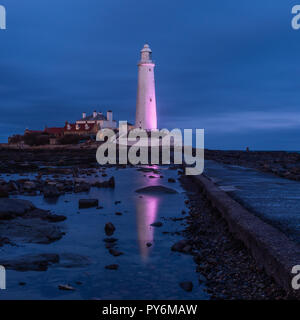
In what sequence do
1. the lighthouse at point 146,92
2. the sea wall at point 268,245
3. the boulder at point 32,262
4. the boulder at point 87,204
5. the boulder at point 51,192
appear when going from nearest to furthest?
the sea wall at point 268,245 < the boulder at point 32,262 < the boulder at point 87,204 < the boulder at point 51,192 < the lighthouse at point 146,92

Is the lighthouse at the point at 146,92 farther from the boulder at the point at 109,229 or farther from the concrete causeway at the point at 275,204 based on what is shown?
the boulder at the point at 109,229

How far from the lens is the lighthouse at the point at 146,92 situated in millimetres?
53562

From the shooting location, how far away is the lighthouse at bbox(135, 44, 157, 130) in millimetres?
53562

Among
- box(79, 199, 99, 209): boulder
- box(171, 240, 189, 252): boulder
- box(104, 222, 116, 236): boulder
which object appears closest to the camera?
box(171, 240, 189, 252): boulder

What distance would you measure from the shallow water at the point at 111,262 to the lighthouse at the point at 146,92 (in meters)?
44.0

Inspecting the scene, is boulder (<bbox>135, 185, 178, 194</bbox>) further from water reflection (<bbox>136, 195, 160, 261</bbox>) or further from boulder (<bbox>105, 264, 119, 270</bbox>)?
boulder (<bbox>105, 264, 119, 270</bbox>)

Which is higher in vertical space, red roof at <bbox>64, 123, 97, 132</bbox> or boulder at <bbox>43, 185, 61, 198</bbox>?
red roof at <bbox>64, 123, 97, 132</bbox>

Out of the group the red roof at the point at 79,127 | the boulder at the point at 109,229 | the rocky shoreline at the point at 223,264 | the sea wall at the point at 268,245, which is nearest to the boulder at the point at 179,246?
the rocky shoreline at the point at 223,264

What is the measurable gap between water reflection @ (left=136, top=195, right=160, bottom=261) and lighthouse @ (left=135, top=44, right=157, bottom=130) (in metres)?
40.6

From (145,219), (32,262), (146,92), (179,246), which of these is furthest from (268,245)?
(146,92)

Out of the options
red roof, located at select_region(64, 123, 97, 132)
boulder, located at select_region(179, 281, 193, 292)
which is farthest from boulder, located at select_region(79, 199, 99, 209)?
red roof, located at select_region(64, 123, 97, 132)
